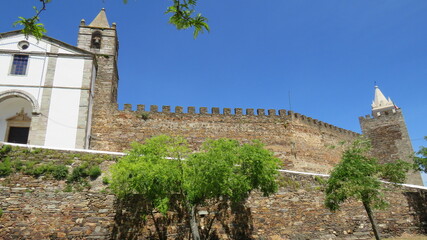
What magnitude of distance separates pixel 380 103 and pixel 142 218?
42.8 metres

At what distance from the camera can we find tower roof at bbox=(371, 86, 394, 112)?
4312 cm

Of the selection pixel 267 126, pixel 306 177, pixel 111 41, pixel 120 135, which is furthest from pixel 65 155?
pixel 267 126

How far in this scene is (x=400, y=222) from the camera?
15594mm

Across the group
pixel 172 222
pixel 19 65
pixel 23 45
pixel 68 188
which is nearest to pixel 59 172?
pixel 68 188

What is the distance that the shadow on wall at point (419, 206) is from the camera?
53.4 ft

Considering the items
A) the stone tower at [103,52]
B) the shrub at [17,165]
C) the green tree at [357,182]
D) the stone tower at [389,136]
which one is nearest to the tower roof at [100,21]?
the stone tower at [103,52]

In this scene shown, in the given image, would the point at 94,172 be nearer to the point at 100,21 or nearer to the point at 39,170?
the point at 39,170

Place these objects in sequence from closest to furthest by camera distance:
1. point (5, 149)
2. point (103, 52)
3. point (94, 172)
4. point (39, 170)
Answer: point (39, 170) < point (94, 172) < point (5, 149) < point (103, 52)

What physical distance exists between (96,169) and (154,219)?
2.91 metres

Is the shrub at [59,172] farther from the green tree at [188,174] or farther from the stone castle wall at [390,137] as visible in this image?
the stone castle wall at [390,137]

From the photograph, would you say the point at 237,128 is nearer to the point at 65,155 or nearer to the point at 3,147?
the point at 65,155

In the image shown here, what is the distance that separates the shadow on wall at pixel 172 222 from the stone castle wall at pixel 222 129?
910 centimetres

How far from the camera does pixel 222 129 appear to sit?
2223cm

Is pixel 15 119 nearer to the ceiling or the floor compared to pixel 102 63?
nearer to the floor
